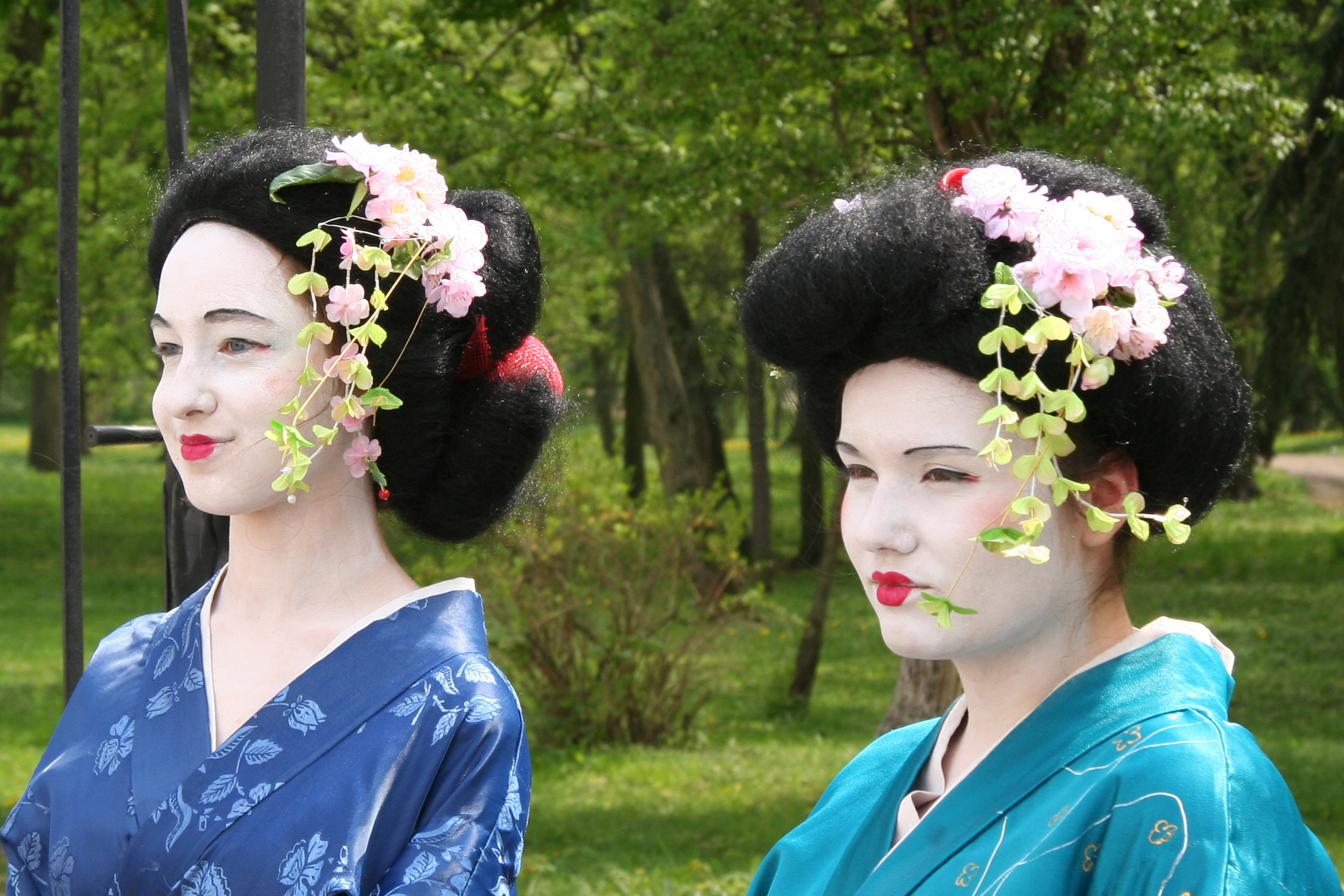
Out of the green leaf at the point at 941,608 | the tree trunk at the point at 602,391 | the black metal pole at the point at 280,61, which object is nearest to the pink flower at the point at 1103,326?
the green leaf at the point at 941,608

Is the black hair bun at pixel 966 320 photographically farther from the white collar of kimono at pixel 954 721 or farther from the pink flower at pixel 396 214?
the pink flower at pixel 396 214

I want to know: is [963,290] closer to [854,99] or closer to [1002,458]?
[1002,458]

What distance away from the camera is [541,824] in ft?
22.7

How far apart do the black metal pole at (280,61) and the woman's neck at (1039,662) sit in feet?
5.64

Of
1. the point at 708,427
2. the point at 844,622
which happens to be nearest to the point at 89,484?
the point at 708,427

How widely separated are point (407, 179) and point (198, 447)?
52 cm

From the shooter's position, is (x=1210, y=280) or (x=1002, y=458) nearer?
(x=1002, y=458)

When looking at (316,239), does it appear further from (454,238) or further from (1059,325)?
(1059,325)

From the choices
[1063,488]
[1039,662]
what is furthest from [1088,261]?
[1039,662]

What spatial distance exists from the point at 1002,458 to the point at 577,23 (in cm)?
817

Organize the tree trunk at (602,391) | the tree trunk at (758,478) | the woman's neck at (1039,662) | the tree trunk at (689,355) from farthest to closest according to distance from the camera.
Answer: the tree trunk at (602,391) → the tree trunk at (689,355) → the tree trunk at (758,478) → the woman's neck at (1039,662)

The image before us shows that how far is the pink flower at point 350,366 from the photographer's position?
Result: 2061mm

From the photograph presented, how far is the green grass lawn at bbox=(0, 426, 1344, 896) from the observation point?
6.46 meters

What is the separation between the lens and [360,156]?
2.17 metres
